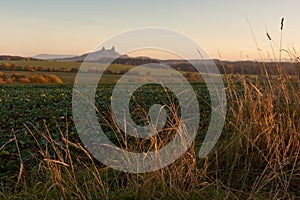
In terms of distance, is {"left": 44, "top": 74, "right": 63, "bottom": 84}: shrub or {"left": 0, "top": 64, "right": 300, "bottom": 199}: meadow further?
{"left": 44, "top": 74, "right": 63, "bottom": 84}: shrub

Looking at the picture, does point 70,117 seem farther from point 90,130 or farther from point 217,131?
point 217,131

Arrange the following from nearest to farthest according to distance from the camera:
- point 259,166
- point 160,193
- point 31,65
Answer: point 160,193, point 259,166, point 31,65

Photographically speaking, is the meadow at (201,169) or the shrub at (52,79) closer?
the meadow at (201,169)

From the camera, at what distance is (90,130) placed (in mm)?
5688

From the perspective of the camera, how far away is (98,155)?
420 centimetres

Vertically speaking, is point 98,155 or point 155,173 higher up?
point 155,173

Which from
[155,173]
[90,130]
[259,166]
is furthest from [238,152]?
[90,130]

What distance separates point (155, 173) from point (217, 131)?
59.8 inches

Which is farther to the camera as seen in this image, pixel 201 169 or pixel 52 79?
pixel 52 79

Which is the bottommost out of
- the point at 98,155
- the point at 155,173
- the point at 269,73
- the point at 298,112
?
the point at 98,155

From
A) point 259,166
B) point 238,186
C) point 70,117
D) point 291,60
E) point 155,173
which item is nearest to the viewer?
point 155,173

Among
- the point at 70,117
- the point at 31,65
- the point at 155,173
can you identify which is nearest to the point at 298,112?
the point at 155,173

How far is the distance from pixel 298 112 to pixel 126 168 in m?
2.21

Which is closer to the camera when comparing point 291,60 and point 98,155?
point 98,155
